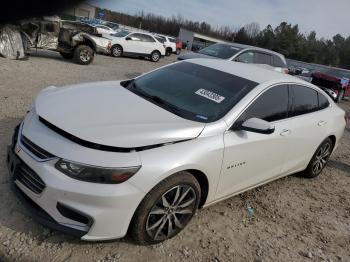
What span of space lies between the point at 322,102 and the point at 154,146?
3.13 m

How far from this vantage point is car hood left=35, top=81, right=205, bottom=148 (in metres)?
2.85

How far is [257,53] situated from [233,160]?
331 inches

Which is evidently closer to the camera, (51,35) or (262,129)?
(262,129)

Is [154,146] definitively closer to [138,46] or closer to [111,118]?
[111,118]

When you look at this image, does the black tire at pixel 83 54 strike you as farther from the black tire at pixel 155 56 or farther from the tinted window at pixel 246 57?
the black tire at pixel 155 56

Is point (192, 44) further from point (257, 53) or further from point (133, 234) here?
point (133, 234)

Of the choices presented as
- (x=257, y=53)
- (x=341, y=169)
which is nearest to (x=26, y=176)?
(x=341, y=169)

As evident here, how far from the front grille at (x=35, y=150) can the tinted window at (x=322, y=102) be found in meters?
3.71

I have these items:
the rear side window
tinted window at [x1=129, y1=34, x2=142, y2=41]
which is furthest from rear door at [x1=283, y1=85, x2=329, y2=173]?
tinted window at [x1=129, y1=34, x2=142, y2=41]

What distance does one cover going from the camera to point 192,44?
147 ft

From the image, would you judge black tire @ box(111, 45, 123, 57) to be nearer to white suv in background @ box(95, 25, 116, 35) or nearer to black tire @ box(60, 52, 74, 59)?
white suv in background @ box(95, 25, 116, 35)

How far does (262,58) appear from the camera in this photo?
11281 millimetres

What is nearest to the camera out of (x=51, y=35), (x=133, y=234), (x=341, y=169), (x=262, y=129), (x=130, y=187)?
(x=130, y=187)

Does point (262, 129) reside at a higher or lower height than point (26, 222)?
higher
